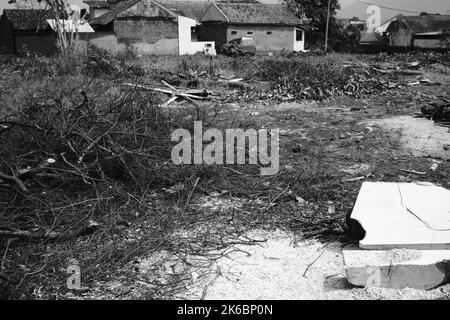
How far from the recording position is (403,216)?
4.02 metres

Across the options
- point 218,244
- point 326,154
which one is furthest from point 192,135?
point 218,244

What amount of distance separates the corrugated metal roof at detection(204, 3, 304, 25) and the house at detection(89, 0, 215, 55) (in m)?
3.93

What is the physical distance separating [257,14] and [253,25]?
1.16m

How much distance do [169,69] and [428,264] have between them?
47.3 feet

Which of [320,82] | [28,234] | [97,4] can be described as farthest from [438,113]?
[97,4]

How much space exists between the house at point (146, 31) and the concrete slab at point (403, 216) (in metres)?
25.0

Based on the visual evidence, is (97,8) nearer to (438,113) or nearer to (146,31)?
(146,31)

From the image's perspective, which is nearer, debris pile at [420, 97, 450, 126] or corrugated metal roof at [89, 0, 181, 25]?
debris pile at [420, 97, 450, 126]

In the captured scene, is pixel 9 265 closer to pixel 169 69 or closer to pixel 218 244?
pixel 218 244

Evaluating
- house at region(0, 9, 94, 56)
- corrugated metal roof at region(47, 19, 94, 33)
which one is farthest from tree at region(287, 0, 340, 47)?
house at region(0, 9, 94, 56)

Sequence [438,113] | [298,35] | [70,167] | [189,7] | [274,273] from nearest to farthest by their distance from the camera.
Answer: [274,273] < [70,167] < [438,113] < [298,35] < [189,7]

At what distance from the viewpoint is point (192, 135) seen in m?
6.98

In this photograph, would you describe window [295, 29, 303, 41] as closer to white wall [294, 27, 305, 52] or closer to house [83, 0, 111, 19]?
white wall [294, 27, 305, 52]

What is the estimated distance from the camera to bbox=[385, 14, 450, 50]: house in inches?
1356
